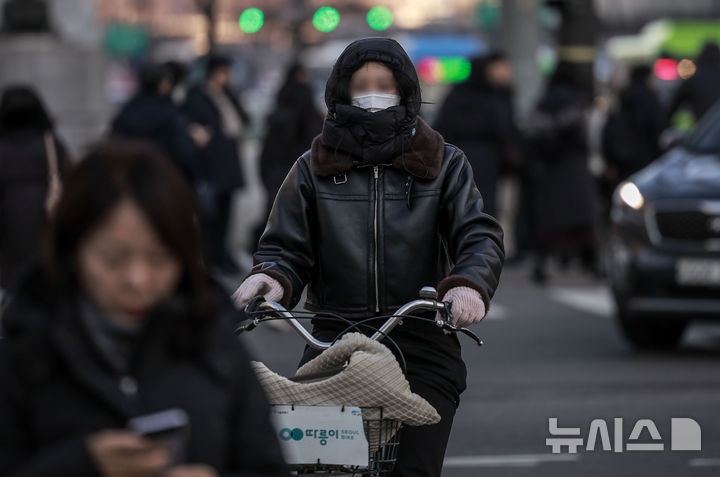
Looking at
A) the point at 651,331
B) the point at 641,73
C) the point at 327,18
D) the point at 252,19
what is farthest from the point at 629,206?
the point at 252,19

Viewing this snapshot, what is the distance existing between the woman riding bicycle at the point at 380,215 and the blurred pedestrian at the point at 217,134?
35.2 feet

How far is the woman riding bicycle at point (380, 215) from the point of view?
4371 millimetres

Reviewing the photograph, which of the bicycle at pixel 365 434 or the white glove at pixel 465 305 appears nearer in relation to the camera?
the bicycle at pixel 365 434

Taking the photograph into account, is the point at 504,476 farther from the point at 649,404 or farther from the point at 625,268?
the point at 625,268

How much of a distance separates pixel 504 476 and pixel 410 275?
10.3 ft

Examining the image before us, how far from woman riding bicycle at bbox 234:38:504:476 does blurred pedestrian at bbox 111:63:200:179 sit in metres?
9.38

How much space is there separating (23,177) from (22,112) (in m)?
0.42

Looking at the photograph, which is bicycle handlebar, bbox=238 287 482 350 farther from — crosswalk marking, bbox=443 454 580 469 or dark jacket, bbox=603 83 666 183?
dark jacket, bbox=603 83 666 183

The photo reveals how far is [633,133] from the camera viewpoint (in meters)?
17.7

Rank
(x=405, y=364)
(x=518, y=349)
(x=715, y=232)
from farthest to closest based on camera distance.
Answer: (x=518, y=349) < (x=715, y=232) < (x=405, y=364)

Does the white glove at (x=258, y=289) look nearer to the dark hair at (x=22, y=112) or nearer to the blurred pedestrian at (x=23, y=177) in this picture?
the blurred pedestrian at (x=23, y=177)

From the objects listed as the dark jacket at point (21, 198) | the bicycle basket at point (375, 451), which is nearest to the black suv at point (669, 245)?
the dark jacket at point (21, 198)

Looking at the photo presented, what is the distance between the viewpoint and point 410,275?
4.42m

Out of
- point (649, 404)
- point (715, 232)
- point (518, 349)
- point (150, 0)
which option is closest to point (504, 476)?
point (649, 404)
